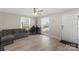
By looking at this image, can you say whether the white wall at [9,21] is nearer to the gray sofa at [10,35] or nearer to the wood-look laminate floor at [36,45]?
the gray sofa at [10,35]

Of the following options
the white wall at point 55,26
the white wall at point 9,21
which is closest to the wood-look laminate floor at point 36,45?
the white wall at point 55,26

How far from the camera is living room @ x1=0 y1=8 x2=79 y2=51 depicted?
5.18 feet

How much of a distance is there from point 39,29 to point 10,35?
64 cm

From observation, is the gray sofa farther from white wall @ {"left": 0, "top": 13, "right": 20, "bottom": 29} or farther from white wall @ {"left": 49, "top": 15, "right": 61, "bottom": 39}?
white wall @ {"left": 49, "top": 15, "right": 61, "bottom": 39}

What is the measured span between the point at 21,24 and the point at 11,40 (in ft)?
1.31

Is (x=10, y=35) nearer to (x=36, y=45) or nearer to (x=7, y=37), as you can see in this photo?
(x=7, y=37)

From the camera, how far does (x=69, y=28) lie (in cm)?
167

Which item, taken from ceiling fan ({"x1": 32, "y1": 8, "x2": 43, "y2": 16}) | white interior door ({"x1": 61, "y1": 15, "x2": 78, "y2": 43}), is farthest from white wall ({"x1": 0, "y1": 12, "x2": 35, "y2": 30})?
white interior door ({"x1": 61, "y1": 15, "x2": 78, "y2": 43})

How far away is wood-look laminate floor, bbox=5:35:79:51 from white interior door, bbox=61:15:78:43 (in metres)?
0.18

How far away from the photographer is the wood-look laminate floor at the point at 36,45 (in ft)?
5.32

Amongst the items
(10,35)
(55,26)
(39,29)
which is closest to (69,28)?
(55,26)

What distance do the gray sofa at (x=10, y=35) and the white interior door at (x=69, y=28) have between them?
0.84 meters
